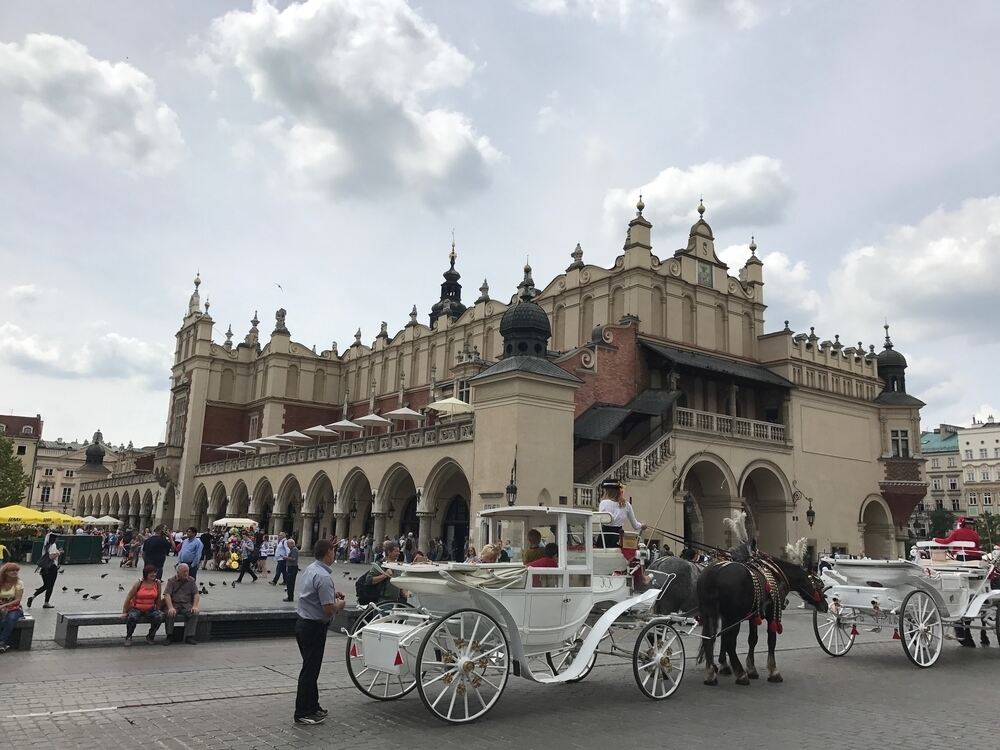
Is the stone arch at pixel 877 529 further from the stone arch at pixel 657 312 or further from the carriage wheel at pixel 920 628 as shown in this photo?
the carriage wheel at pixel 920 628

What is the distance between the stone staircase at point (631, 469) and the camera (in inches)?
1022

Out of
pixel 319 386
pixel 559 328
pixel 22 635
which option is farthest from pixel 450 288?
pixel 22 635

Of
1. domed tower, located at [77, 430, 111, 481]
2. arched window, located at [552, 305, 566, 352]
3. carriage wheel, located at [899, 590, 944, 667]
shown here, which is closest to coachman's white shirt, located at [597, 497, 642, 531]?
carriage wheel, located at [899, 590, 944, 667]

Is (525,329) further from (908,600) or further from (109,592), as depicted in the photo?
(908,600)

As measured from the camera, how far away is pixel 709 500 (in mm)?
32062

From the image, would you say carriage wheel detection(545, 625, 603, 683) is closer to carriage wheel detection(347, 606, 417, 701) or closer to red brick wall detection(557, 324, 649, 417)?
carriage wheel detection(347, 606, 417, 701)

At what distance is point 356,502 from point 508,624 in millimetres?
31049

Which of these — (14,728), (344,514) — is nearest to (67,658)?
(14,728)

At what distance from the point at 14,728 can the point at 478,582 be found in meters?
4.19

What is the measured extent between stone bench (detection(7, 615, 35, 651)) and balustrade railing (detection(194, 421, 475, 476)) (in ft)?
58.6

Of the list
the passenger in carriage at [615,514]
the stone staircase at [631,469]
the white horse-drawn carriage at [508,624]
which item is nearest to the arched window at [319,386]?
the stone staircase at [631,469]

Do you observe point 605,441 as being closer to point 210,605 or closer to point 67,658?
point 210,605

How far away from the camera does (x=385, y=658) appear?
7.54m

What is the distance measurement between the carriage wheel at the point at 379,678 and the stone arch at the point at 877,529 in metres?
34.7
